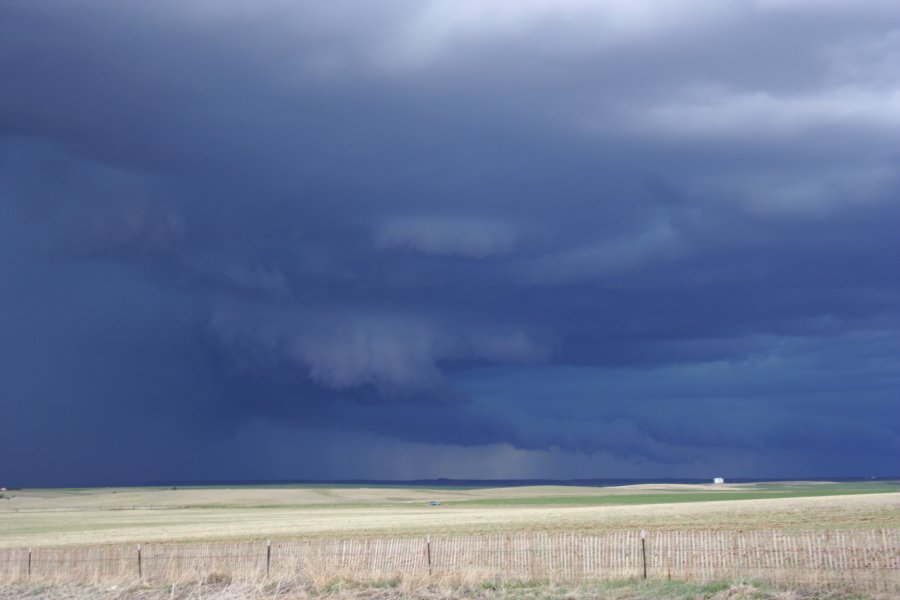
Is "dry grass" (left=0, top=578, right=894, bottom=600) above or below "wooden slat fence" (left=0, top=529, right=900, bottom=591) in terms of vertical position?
below

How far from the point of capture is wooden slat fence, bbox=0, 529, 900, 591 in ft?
91.0

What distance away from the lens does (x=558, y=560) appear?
31500 mm

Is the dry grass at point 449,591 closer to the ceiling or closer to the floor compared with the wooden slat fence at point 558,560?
closer to the floor

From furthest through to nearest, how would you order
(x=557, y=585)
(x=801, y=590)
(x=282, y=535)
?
(x=282, y=535)
(x=557, y=585)
(x=801, y=590)

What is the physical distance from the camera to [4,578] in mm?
38656

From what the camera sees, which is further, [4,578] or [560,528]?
[560,528]

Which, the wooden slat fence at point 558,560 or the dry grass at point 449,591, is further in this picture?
the wooden slat fence at point 558,560

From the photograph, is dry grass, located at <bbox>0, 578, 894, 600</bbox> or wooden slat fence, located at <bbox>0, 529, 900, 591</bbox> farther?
wooden slat fence, located at <bbox>0, 529, 900, 591</bbox>

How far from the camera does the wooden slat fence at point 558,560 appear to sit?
2775 centimetres

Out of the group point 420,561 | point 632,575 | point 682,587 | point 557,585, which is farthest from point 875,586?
point 420,561

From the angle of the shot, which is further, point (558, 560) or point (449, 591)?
point (558, 560)

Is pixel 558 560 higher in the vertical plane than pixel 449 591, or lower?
higher

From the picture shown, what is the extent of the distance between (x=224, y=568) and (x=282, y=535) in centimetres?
2750

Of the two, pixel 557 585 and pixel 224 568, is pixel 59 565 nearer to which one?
pixel 224 568
